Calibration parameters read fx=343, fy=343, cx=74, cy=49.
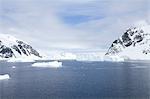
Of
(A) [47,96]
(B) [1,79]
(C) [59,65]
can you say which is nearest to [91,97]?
(A) [47,96]

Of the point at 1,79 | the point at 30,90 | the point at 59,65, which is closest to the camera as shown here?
the point at 30,90

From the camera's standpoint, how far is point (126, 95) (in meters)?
34.6

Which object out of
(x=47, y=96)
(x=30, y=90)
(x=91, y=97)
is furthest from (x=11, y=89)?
(x=91, y=97)

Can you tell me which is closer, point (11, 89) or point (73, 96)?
point (73, 96)

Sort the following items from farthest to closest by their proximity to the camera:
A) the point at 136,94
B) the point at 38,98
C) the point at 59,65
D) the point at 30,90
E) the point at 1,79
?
the point at 59,65, the point at 1,79, the point at 30,90, the point at 136,94, the point at 38,98

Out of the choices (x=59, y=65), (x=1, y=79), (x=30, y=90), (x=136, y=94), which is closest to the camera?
(x=136, y=94)

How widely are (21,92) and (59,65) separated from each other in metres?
60.5

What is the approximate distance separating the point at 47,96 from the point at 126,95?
26.1ft

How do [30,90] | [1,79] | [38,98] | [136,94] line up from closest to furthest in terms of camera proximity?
[38,98] → [136,94] → [30,90] → [1,79]

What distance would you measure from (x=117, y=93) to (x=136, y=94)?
200cm

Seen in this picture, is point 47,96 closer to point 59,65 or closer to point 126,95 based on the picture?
point 126,95

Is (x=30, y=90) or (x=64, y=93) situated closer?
(x=64, y=93)

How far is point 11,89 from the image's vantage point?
3875cm

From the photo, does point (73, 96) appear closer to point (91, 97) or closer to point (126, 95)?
point (91, 97)
